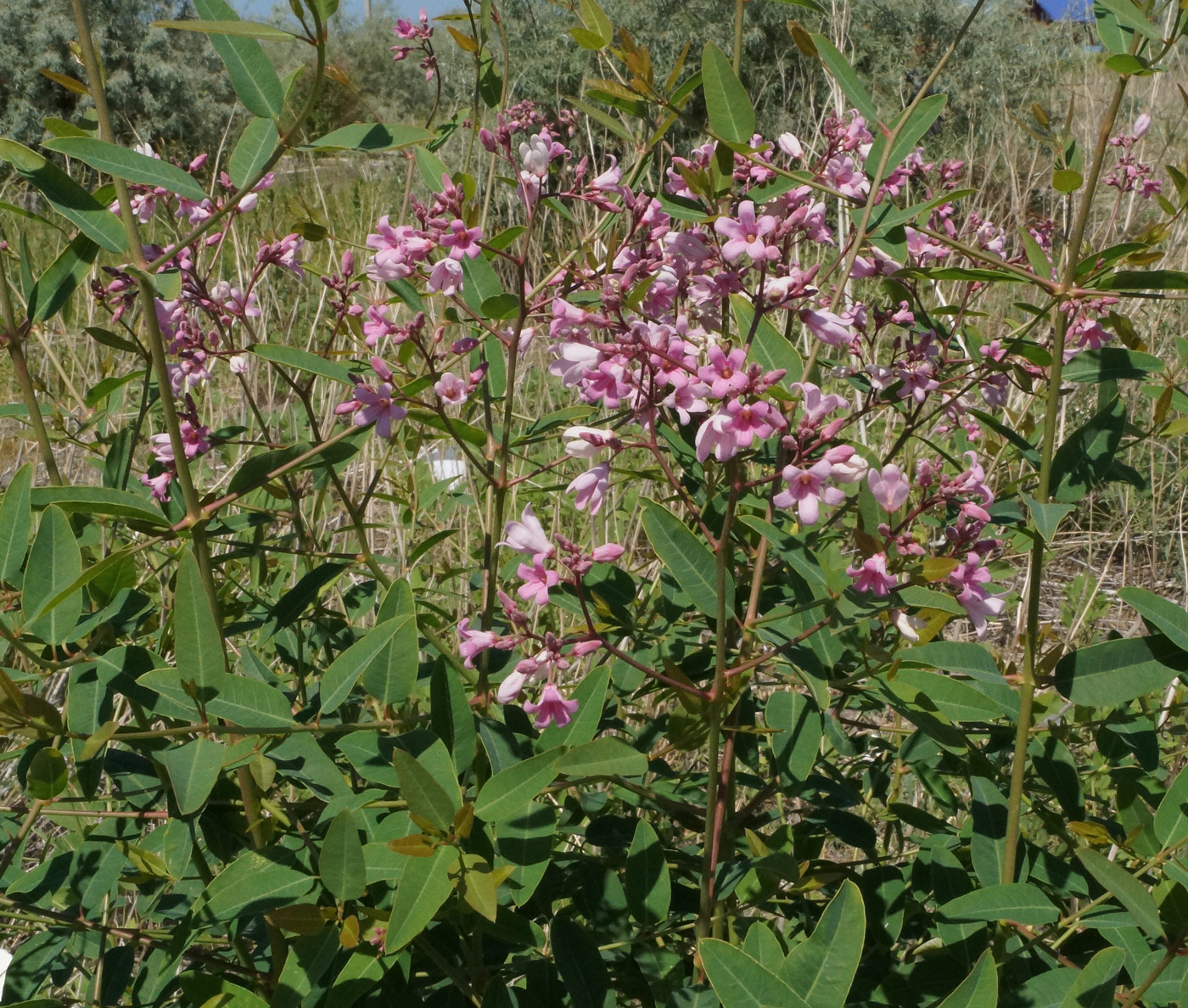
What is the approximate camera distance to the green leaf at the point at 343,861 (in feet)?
3.30

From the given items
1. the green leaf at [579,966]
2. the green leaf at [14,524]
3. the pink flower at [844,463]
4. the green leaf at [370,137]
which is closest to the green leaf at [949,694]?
the pink flower at [844,463]

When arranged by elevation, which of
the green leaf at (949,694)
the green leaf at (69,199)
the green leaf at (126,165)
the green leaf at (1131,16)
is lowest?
the green leaf at (949,694)

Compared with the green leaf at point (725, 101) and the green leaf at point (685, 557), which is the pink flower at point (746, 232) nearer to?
the green leaf at point (725, 101)

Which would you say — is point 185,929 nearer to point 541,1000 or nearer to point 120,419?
point 541,1000

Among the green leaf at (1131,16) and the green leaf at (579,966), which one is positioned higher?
the green leaf at (1131,16)

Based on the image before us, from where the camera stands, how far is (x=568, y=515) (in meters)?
3.60

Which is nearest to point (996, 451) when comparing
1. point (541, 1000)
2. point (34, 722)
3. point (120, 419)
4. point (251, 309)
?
point (541, 1000)

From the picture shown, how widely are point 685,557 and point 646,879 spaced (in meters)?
0.40

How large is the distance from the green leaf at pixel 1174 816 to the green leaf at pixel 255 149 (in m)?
1.23

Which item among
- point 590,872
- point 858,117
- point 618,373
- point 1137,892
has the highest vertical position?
point 858,117

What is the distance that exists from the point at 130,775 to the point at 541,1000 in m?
0.65

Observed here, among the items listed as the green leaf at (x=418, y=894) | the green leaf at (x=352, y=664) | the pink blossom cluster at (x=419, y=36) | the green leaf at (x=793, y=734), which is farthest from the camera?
the pink blossom cluster at (x=419, y=36)

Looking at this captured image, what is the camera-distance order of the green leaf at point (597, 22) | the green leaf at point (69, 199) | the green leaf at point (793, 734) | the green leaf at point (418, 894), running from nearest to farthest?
the green leaf at point (418, 894), the green leaf at point (69, 199), the green leaf at point (793, 734), the green leaf at point (597, 22)

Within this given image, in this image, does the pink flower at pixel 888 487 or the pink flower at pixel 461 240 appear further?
the pink flower at pixel 461 240
